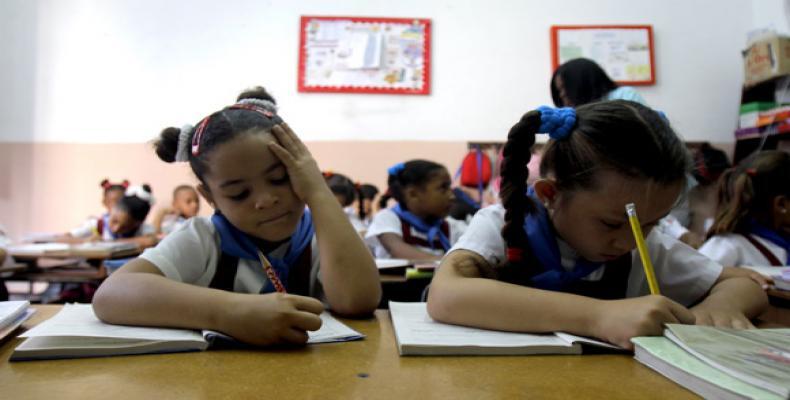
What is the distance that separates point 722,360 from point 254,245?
0.71 m

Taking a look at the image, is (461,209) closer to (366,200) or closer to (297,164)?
(366,200)

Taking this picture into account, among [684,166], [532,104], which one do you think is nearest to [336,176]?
[532,104]

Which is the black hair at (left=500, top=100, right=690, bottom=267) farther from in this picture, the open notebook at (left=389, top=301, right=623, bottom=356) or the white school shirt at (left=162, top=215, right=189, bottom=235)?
the white school shirt at (left=162, top=215, right=189, bottom=235)

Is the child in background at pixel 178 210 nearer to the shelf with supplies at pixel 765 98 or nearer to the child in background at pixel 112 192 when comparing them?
the child in background at pixel 112 192

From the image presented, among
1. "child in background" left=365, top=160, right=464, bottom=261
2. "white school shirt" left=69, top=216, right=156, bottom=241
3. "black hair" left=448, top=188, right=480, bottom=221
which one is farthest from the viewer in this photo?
"white school shirt" left=69, top=216, right=156, bottom=241

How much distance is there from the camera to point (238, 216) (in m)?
0.88

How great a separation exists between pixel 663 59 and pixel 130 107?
3.96 metres

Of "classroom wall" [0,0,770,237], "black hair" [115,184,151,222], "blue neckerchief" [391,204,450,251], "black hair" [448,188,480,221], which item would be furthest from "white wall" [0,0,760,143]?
"blue neckerchief" [391,204,450,251]

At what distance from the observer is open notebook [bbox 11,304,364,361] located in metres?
0.57

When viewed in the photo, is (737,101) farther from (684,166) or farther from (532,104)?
(684,166)

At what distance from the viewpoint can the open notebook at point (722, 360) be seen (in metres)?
0.43

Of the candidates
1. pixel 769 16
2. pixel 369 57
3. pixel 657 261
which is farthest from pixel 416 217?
pixel 769 16

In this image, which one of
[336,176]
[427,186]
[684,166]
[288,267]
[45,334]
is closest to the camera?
[45,334]

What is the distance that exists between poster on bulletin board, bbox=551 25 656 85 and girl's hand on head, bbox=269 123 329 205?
3.32m
